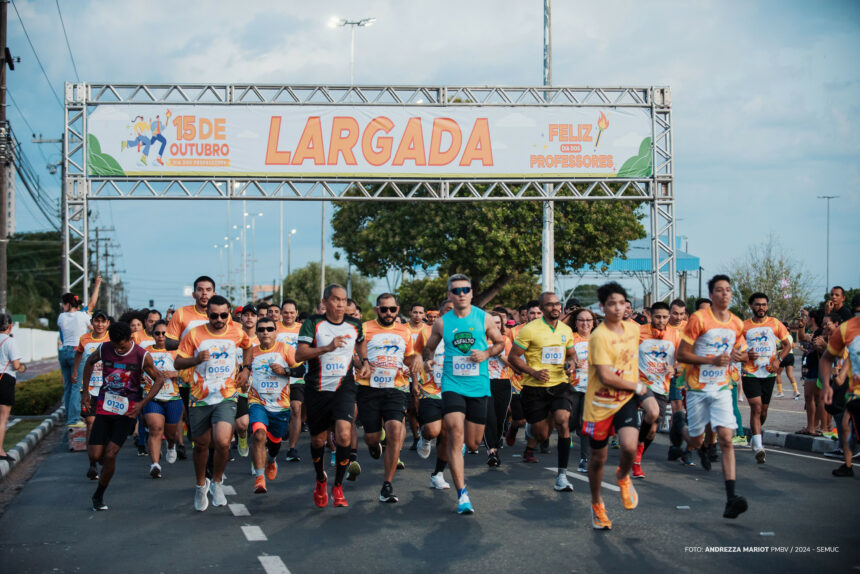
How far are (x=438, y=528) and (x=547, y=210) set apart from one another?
53.9 feet

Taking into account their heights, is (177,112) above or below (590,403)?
above

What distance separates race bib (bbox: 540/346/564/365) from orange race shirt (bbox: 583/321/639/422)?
255cm

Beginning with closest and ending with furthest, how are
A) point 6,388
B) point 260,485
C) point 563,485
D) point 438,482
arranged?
point 260,485 < point 563,485 < point 438,482 < point 6,388

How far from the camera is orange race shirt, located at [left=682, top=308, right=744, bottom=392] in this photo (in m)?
8.55

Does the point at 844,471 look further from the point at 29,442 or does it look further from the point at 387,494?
the point at 29,442

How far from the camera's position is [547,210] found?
2334 cm

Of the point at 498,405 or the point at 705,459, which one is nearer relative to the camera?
the point at 705,459

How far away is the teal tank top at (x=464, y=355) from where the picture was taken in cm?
841

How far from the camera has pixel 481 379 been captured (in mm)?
8500

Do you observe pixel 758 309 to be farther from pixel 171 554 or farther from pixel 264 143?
pixel 264 143

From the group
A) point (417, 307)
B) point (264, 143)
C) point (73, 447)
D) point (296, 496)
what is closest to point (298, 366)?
point (296, 496)

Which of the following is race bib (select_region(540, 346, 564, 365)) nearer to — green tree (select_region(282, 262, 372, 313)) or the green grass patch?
the green grass patch

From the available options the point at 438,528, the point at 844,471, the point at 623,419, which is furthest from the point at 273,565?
the point at 844,471

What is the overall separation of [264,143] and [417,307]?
9457 millimetres
